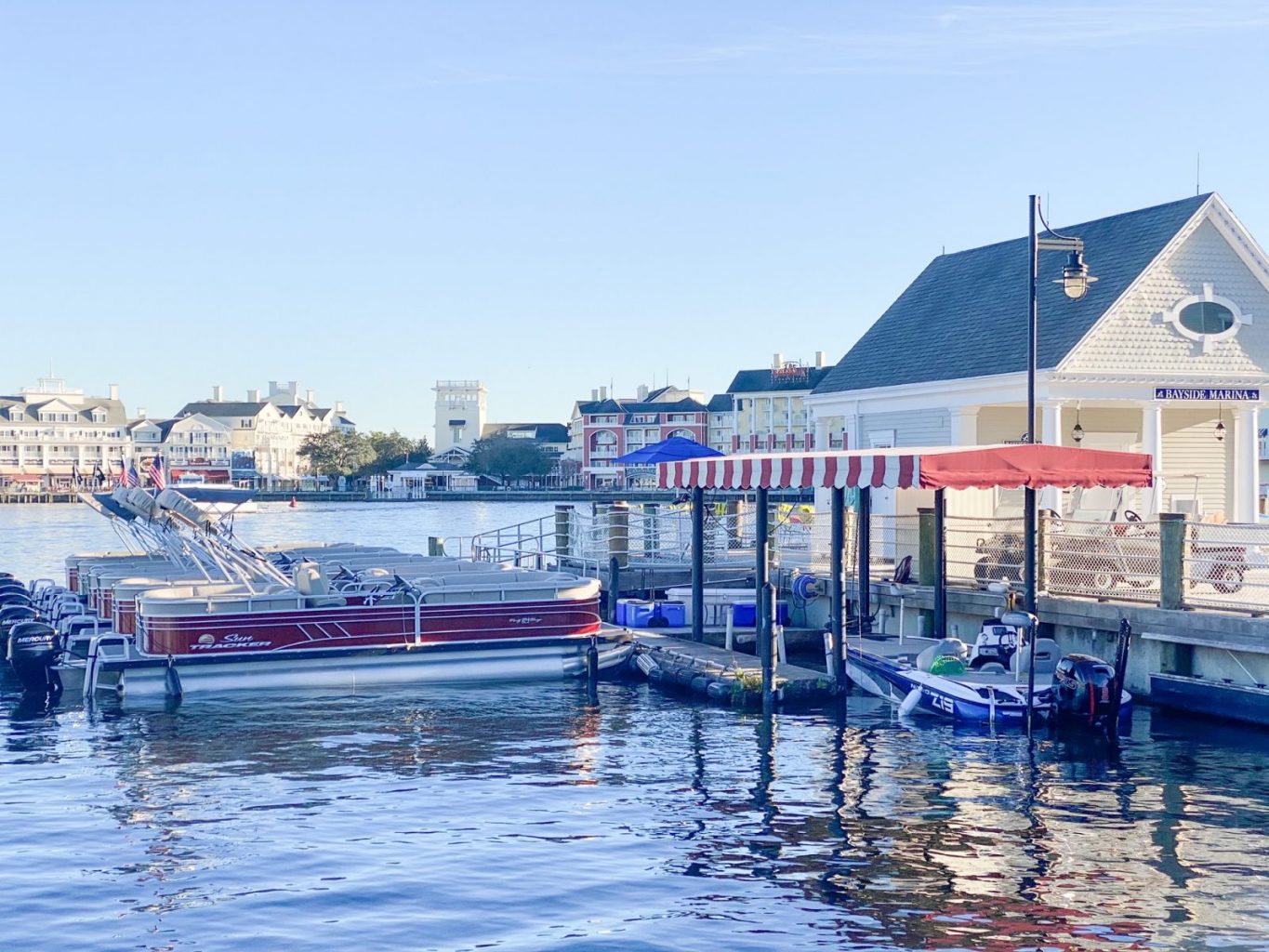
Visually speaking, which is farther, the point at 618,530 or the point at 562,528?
the point at 562,528

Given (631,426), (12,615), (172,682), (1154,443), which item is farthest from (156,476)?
(631,426)

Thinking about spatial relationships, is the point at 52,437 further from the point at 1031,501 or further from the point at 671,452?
the point at 1031,501

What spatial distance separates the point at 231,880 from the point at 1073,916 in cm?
736

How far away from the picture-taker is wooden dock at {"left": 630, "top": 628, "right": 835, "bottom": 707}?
879 inches

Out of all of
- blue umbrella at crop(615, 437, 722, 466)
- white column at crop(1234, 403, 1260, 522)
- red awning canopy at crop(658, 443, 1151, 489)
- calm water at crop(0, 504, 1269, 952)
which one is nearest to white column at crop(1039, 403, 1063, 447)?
white column at crop(1234, 403, 1260, 522)

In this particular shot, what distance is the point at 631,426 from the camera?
163625 mm

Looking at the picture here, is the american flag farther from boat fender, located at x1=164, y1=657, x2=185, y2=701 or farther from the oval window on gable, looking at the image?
the oval window on gable

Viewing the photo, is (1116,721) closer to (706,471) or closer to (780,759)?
(780,759)

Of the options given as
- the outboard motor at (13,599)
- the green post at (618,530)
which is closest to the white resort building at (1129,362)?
the green post at (618,530)

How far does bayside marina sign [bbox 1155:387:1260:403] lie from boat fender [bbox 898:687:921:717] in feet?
39.7

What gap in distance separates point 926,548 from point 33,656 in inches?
616

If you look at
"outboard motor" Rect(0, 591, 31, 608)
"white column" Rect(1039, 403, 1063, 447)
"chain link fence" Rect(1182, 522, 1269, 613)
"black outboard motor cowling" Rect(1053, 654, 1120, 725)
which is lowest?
"black outboard motor cowling" Rect(1053, 654, 1120, 725)

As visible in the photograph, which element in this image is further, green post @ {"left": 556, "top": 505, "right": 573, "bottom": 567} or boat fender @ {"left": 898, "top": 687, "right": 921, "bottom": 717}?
green post @ {"left": 556, "top": 505, "right": 573, "bottom": 567}

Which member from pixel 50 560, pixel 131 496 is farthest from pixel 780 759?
pixel 50 560
